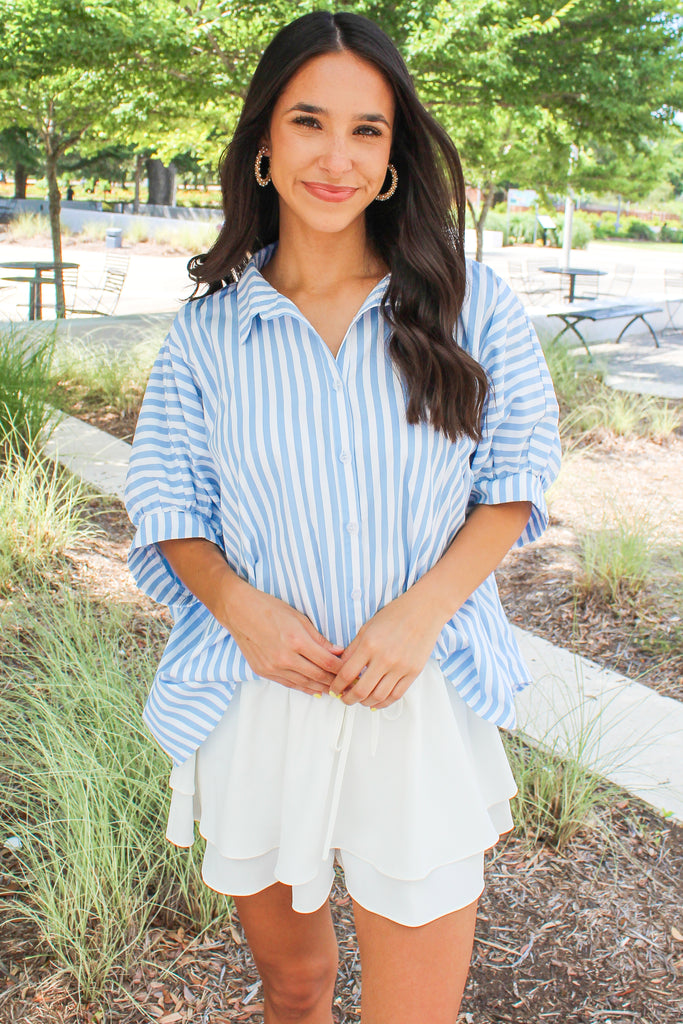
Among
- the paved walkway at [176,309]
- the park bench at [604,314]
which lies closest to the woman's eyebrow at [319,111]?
the paved walkway at [176,309]

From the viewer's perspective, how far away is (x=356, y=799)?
1508 millimetres

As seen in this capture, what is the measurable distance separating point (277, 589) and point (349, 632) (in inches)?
5.6

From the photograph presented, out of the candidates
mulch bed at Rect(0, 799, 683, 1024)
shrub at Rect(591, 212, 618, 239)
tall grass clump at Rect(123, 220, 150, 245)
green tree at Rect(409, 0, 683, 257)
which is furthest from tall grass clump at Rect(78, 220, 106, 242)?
mulch bed at Rect(0, 799, 683, 1024)

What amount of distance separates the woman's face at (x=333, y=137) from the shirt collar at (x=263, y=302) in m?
0.12

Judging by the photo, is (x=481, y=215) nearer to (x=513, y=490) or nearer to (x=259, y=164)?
(x=259, y=164)

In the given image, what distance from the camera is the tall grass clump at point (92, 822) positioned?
2.28 meters

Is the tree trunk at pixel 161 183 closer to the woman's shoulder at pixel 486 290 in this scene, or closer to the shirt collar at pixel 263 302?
the shirt collar at pixel 263 302

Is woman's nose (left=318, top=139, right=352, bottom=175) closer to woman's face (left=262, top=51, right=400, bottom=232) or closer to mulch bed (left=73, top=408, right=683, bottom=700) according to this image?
woman's face (left=262, top=51, right=400, bottom=232)

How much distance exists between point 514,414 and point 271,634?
538 millimetres

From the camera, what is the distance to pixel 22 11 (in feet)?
22.2

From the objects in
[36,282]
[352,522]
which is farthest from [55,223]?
[352,522]

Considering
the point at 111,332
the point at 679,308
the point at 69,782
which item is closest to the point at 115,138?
the point at 111,332

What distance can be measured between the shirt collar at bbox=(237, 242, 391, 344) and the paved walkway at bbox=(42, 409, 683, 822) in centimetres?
170

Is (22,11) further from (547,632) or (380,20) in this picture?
(547,632)
